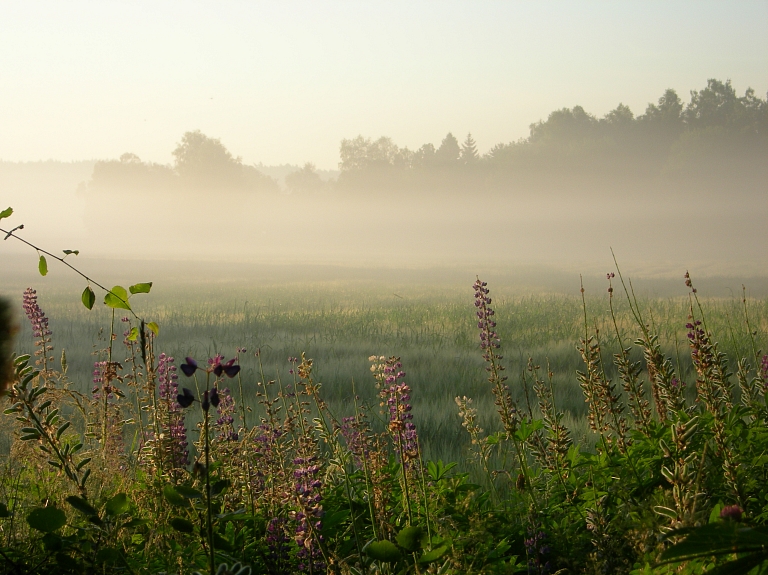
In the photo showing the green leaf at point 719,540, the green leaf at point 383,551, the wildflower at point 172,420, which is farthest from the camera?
the wildflower at point 172,420

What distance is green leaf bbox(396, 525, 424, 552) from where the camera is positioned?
1.54 meters

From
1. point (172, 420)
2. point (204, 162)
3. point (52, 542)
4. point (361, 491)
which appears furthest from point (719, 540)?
point (204, 162)

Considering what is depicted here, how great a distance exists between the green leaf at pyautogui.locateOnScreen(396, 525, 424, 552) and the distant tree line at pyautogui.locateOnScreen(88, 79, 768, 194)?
87.4 m

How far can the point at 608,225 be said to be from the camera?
292 feet

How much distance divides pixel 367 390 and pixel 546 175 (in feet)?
286

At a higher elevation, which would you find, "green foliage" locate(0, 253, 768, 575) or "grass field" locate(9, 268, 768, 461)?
"green foliage" locate(0, 253, 768, 575)

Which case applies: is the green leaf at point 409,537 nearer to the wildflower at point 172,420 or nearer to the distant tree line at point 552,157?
the wildflower at point 172,420

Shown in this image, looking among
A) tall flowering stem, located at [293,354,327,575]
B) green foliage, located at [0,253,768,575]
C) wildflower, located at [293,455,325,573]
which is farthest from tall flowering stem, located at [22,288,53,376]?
wildflower, located at [293,455,325,573]

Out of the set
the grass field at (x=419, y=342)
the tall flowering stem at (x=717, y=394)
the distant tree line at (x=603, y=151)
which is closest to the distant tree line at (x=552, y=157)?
the distant tree line at (x=603, y=151)

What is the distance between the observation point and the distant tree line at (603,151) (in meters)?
81.7

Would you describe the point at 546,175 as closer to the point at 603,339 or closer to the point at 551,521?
the point at 603,339

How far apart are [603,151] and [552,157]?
21.4 ft

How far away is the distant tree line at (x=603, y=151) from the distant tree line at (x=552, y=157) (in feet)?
0.43

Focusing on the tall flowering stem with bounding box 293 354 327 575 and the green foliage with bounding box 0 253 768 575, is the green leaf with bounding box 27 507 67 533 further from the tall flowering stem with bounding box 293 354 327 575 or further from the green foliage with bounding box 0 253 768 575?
the tall flowering stem with bounding box 293 354 327 575
